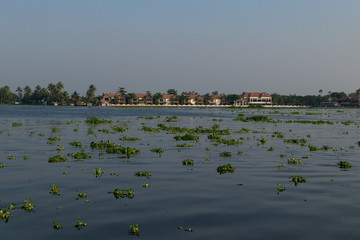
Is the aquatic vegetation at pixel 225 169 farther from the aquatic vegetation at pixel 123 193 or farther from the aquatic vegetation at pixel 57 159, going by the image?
the aquatic vegetation at pixel 57 159

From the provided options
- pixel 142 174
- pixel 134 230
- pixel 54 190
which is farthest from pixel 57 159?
pixel 134 230

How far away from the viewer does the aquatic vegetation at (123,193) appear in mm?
14188

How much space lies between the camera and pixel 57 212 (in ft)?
39.6

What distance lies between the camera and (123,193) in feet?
47.5

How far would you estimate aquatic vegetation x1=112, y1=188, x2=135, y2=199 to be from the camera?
14.2 m

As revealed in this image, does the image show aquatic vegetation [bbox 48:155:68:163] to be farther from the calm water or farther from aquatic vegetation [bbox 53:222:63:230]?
aquatic vegetation [bbox 53:222:63:230]

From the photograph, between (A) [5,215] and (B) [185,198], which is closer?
(A) [5,215]

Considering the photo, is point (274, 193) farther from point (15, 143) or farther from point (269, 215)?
point (15, 143)

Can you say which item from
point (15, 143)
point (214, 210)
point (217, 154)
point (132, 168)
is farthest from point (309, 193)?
point (15, 143)

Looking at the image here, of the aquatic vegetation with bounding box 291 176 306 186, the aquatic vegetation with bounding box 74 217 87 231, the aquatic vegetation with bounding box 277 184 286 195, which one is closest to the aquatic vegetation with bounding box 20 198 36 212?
the aquatic vegetation with bounding box 74 217 87 231

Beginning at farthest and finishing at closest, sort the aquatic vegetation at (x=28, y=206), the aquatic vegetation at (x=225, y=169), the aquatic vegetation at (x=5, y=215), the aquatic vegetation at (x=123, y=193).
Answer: the aquatic vegetation at (x=225, y=169) → the aquatic vegetation at (x=123, y=193) → the aquatic vegetation at (x=28, y=206) → the aquatic vegetation at (x=5, y=215)

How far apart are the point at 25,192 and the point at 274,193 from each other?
10.0m

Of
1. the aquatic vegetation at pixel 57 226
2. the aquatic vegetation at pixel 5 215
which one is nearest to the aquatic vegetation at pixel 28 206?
the aquatic vegetation at pixel 5 215

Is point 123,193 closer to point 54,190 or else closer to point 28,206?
point 54,190
